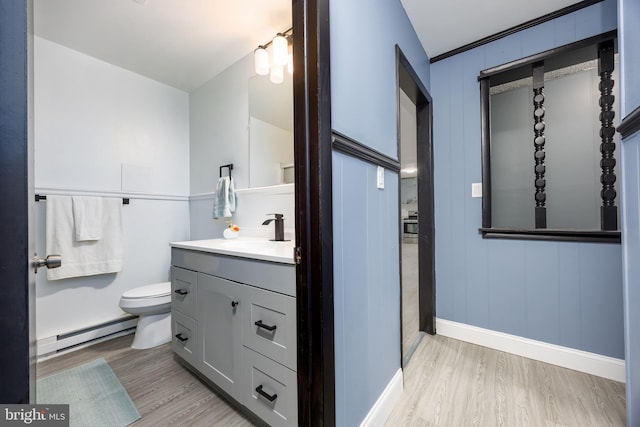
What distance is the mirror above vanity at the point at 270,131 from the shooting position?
1.97 meters

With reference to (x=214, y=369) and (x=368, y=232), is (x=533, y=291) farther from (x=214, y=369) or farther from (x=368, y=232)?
(x=214, y=369)

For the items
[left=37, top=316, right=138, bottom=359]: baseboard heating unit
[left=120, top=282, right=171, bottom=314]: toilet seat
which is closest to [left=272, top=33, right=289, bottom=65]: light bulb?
[left=120, top=282, right=171, bottom=314]: toilet seat

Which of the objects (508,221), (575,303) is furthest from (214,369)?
(508,221)

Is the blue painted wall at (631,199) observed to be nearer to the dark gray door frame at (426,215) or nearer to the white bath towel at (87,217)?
the dark gray door frame at (426,215)

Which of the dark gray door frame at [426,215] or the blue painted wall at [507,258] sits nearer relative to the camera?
the blue painted wall at [507,258]

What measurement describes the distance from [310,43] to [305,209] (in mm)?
591

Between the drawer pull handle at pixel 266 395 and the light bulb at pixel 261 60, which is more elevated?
the light bulb at pixel 261 60

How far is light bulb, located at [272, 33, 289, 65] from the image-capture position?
188cm

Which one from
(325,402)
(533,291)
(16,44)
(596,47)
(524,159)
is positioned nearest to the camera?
(16,44)

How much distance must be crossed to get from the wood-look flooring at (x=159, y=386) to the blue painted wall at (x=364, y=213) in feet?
2.19

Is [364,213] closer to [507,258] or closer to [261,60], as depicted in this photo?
[507,258]

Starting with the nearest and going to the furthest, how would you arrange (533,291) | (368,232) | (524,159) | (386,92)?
(368,232) → (386,92) → (533,291) → (524,159)

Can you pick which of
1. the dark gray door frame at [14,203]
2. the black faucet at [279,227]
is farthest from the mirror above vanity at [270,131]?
the dark gray door frame at [14,203]

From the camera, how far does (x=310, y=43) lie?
914mm
